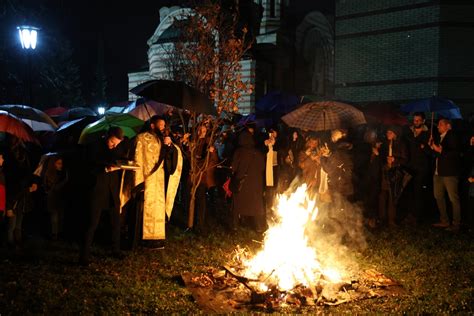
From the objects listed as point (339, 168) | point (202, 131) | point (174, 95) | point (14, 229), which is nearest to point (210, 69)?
point (202, 131)

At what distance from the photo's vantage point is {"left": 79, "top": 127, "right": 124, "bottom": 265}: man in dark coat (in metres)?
7.80

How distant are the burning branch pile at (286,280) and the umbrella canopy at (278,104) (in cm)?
628

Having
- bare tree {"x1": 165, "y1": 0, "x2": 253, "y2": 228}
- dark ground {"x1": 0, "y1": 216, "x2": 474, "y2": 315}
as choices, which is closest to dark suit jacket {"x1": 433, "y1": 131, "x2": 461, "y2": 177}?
dark ground {"x1": 0, "y1": 216, "x2": 474, "y2": 315}

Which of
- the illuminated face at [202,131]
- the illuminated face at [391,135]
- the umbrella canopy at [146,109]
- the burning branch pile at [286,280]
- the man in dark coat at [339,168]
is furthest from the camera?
the umbrella canopy at [146,109]

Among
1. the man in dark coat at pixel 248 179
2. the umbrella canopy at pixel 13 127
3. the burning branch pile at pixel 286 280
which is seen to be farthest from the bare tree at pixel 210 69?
the umbrella canopy at pixel 13 127

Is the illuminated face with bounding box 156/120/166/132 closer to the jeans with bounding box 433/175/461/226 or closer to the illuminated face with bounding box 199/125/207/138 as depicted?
the illuminated face with bounding box 199/125/207/138

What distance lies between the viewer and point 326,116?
1039cm

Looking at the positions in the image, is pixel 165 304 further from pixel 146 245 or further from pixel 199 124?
pixel 199 124

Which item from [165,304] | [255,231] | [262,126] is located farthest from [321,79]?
[165,304]

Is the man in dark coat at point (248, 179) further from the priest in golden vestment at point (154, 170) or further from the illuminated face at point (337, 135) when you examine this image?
the priest in golden vestment at point (154, 170)

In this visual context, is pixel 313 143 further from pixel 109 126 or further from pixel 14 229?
pixel 14 229

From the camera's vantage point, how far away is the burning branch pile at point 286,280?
650 centimetres

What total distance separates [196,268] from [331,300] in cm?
226

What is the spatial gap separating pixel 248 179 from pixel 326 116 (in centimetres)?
192
